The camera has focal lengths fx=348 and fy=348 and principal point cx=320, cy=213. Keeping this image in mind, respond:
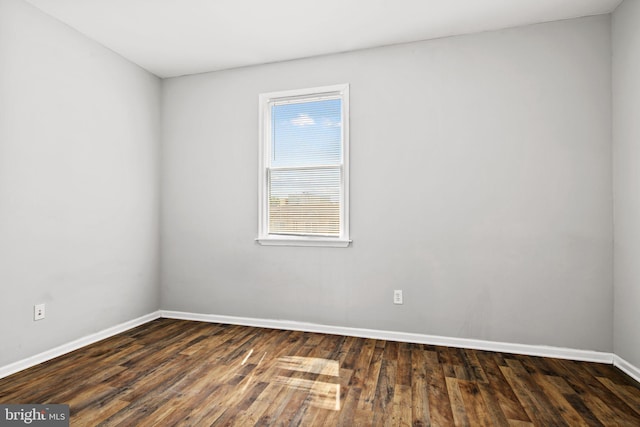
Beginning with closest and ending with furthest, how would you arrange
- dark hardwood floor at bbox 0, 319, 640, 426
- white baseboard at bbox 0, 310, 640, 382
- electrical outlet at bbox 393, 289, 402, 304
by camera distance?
dark hardwood floor at bbox 0, 319, 640, 426 → white baseboard at bbox 0, 310, 640, 382 → electrical outlet at bbox 393, 289, 402, 304

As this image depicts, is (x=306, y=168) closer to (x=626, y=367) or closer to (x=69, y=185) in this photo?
(x=69, y=185)

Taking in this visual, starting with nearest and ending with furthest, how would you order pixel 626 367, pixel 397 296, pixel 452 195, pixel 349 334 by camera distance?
pixel 626 367
pixel 452 195
pixel 397 296
pixel 349 334

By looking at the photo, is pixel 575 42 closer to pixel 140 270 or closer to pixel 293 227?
pixel 293 227

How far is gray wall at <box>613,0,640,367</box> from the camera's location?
8.04 ft

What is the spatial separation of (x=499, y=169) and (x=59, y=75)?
3775mm

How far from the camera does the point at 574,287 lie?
9.27 ft

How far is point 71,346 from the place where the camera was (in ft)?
9.67

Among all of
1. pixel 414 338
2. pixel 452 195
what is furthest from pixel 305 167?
pixel 414 338

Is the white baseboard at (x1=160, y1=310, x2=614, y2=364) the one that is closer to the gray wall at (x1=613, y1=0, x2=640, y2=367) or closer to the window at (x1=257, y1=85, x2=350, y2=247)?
the gray wall at (x1=613, y1=0, x2=640, y2=367)

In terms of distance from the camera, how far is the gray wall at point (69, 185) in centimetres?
253

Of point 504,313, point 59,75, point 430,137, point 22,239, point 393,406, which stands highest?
point 59,75

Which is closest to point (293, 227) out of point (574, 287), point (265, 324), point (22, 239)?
point (265, 324)

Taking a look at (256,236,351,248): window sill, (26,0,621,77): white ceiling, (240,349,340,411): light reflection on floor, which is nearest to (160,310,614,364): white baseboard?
(240,349,340,411): light reflection on floor

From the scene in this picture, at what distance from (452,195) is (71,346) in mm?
3533
